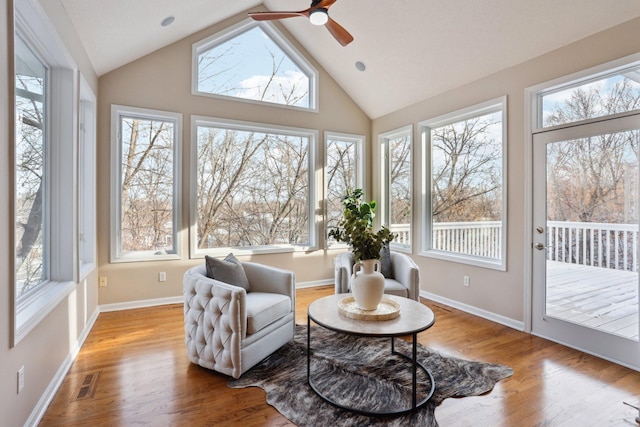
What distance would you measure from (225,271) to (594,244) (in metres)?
3.12

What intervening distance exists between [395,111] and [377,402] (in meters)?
4.20

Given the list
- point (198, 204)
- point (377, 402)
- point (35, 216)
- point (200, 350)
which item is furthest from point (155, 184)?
point (377, 402)

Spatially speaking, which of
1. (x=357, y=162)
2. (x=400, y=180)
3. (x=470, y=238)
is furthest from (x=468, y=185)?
(x=357, y=162)

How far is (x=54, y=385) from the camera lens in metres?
2.38

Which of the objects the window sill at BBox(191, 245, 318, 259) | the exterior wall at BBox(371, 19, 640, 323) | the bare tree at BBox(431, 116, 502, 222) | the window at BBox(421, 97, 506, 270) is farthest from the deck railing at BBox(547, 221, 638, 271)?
the window sill at BBox(191, 245, 318, 259)

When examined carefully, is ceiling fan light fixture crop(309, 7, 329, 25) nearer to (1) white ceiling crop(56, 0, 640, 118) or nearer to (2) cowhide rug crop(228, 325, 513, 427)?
(1) white ceiling crop(56, 0, 640, 118)

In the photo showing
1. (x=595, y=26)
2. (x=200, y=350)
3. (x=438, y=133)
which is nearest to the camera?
(x=200, y=350)

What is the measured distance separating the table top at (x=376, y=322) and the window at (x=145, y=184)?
273 cm

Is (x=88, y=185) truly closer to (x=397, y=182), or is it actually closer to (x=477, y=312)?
(x=397, y=182)

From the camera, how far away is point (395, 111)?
17.5ft

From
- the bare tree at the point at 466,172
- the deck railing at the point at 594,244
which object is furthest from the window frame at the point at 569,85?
the deck railing at the point at 594,244

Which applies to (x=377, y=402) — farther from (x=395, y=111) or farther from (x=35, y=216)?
(x=395, y=111)

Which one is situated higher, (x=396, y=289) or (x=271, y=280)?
(x=271, y=280)

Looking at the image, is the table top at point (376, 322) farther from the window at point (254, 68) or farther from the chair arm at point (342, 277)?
the window at point (254, 68)
